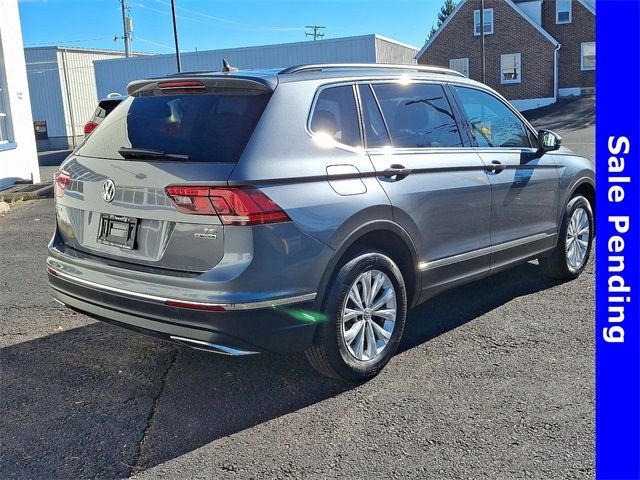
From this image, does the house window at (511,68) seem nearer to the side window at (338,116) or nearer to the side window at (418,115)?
the side window at (418,115)

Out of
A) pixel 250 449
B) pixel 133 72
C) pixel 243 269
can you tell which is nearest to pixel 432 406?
pixel 250 449

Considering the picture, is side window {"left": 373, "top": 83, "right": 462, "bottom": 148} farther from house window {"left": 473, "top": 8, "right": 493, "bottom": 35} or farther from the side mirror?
house window {"left": 473, "top": 8, "right": 493, "bottom": 35}

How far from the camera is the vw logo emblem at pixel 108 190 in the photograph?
11.6ft

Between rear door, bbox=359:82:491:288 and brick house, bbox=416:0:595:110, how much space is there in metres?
34.8

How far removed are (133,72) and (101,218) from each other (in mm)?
34689

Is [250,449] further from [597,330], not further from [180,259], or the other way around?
[597,330]

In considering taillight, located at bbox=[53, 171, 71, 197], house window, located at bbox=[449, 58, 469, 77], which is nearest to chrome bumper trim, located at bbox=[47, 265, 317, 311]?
taillight, located at bbox=[53, 171, 71, 197]

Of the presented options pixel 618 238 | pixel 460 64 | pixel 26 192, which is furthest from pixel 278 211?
pixel 460 64

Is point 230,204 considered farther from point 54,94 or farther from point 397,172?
point 54,94

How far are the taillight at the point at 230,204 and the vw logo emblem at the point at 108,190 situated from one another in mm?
507

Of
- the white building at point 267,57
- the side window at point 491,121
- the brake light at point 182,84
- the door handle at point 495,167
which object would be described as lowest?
the door handle at point 495,167

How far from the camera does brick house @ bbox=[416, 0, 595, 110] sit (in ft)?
121

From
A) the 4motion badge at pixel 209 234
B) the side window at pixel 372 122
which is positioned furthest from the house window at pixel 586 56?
the 4motion badge at pixel 209 234

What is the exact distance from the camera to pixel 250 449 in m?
3.11
